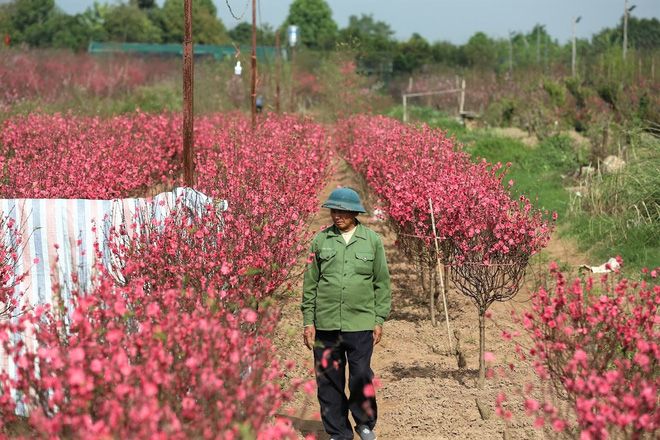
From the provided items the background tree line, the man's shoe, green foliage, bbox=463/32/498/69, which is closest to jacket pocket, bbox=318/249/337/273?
the man's shoe

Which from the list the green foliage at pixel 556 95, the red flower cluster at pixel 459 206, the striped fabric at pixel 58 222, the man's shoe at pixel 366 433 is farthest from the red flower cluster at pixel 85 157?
the green foliage at pixel 556 95

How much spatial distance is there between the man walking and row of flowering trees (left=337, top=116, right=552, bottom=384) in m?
1.50

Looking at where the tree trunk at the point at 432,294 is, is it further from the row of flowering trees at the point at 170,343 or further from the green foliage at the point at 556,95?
the green foliage at the point at 556,95

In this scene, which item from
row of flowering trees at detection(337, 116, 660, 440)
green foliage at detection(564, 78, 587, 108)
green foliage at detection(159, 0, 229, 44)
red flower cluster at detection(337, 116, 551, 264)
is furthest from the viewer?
green foliage at detection(159, 0, 229, 44)

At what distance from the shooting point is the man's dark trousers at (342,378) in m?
6.26

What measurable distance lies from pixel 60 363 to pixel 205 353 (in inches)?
23.7

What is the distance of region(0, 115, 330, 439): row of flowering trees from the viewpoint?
3.41m

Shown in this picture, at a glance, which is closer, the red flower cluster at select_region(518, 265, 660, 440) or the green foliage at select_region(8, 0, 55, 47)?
the red flower cluster at select_region(518, 265, 660, 440)

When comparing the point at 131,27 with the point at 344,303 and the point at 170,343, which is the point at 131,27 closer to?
the point at 344,303

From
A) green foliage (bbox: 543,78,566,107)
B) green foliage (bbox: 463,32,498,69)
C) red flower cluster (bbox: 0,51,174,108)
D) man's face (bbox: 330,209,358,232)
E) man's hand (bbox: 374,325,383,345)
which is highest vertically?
green foliage (bbox: 463,32,498,69)

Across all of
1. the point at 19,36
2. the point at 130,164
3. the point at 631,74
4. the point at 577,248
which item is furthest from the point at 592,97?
the point at 19,36

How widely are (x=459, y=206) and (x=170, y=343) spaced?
15.1 ft

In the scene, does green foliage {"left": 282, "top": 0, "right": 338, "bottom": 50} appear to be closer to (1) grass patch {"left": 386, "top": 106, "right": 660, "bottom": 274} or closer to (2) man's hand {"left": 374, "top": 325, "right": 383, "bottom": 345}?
(1) grass patch {"left": 386, "top": 106, "right": 660, "bottom": 274}

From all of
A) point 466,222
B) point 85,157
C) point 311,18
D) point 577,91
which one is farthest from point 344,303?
point 311,18
